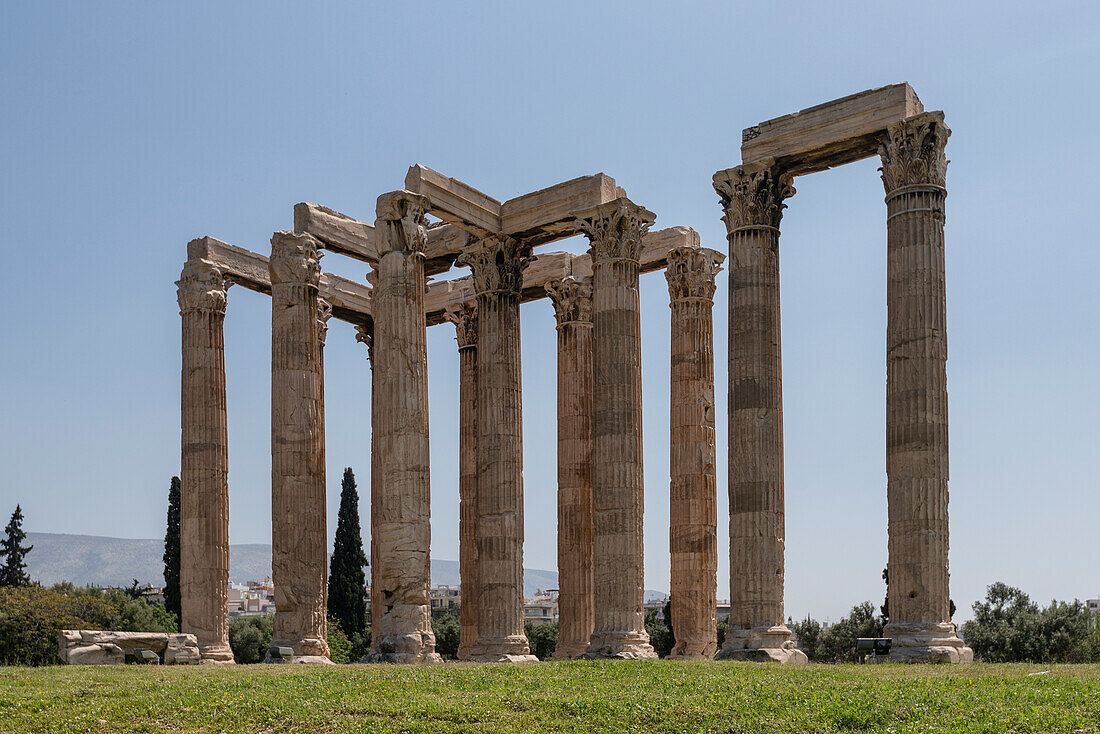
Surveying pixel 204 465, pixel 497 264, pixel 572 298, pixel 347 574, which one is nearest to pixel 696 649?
pixel 572 298

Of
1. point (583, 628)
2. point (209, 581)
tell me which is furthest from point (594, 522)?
point (209, 581)

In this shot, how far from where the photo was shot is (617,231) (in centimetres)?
4369

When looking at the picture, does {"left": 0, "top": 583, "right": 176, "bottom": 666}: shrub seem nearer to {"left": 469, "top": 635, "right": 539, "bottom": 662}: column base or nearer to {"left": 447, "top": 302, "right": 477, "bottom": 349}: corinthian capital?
{"left": 447, "top": 302, "right": 477, "bottom": 349}: corinthian capital

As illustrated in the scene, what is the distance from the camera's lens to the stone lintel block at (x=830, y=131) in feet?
126

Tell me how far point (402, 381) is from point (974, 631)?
3999 centimetres

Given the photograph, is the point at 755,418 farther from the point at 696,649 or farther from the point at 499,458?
the point at 696,649

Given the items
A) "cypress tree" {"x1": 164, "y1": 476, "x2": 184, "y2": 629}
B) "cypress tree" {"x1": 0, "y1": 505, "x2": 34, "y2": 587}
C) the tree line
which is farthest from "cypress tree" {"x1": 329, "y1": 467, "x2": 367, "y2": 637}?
"cypress tree" {"x1": 0, "y1": 505, "x2": 34, "y2": 587}

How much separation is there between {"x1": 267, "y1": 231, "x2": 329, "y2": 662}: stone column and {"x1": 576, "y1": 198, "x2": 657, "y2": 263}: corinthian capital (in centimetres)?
1023

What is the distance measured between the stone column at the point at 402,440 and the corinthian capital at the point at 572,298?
10.3 metres

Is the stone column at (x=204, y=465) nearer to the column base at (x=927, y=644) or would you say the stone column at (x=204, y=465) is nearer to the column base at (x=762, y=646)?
the column base at (x=762, y=646)

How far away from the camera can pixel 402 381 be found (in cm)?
4109

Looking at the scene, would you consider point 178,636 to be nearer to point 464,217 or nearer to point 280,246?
point 280,246

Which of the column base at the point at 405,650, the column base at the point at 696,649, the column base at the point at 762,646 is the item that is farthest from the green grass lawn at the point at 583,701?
the column base at the point at 696,649

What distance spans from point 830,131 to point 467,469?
22.1 metres
